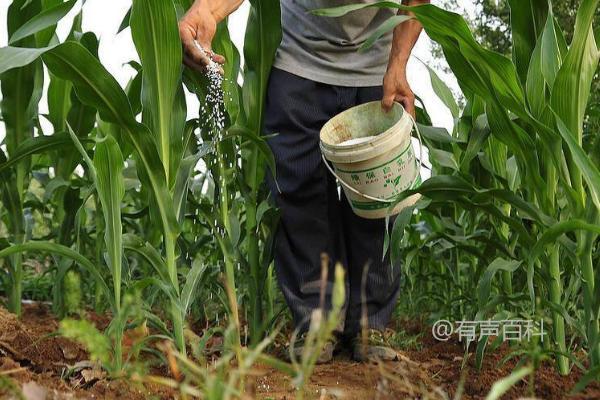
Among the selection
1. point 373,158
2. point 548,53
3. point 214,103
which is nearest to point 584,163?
point 548,53

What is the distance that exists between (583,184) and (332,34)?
0.94 m

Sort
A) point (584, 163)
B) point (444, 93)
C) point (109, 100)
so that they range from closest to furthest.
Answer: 1. point (584, 163)
2. point (109, 100)
3. point (444, 93)

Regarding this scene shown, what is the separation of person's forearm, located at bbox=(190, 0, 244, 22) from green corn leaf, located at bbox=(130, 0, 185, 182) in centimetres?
20

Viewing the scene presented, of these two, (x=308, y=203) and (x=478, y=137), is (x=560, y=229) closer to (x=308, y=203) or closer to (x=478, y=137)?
(x=478, y=137)

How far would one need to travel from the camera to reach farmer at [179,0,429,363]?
2.23 m

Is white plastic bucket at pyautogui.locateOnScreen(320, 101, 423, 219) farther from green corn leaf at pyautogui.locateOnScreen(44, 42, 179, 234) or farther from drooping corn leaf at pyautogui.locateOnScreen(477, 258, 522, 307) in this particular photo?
A: green corn leaf at pyautogui.locateOnScreen(44, 42, 179, 234)

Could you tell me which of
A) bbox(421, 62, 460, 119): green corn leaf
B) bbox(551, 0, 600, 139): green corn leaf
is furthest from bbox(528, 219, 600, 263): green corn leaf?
bbox(421, 62, 460, 119): green corn leaf

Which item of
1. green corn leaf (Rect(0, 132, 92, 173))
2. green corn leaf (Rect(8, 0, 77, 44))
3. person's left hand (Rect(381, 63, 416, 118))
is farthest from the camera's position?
person's left hand (Rect(381, 63, 416, 118))

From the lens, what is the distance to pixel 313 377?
1845mm

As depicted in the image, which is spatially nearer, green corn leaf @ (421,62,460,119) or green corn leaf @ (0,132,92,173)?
green corn leaf @ (0,132,92,173)

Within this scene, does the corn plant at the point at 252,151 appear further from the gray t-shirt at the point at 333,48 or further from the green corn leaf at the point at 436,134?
the green corn leaf at the point at 436,134

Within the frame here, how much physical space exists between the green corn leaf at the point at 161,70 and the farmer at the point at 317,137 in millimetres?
518

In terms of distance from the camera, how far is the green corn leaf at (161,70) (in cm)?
167

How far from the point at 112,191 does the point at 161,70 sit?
31 cm
